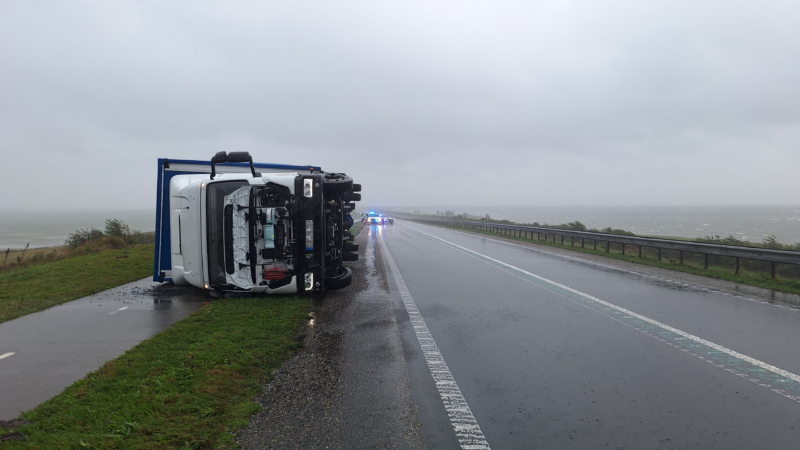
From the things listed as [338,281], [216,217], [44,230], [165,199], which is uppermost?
[165,199]

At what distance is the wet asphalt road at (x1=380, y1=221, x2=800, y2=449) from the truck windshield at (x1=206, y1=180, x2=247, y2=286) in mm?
3438

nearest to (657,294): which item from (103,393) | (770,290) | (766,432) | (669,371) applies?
(770,290)

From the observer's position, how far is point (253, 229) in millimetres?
7867

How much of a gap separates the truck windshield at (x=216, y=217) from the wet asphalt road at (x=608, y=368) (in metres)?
3.44

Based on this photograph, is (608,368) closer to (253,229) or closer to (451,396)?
(451,396)

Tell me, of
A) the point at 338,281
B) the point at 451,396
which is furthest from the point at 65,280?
the point at 451,396

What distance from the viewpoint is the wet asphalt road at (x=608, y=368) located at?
345cm

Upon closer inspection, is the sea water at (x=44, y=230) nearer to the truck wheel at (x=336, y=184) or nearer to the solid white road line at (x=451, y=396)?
the truck wheel at (x=336, y=184)

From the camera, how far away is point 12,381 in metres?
4.64

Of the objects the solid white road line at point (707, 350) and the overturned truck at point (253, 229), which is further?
the overturned truck at point (253, 229)

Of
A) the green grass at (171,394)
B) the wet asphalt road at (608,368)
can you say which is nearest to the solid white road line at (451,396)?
the wet asphalt road at (608,368)

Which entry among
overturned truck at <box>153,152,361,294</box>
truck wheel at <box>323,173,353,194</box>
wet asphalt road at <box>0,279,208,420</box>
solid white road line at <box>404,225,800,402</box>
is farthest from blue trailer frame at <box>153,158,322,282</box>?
solid white road line at <box>404,225,800,402</box>

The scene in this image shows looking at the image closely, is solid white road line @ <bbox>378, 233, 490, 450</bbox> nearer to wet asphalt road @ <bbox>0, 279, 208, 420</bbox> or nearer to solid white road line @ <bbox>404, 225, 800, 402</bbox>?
solid white road line @ <bbox>404, 225, 800, 402</bbox>

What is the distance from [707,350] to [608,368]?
1532mm
